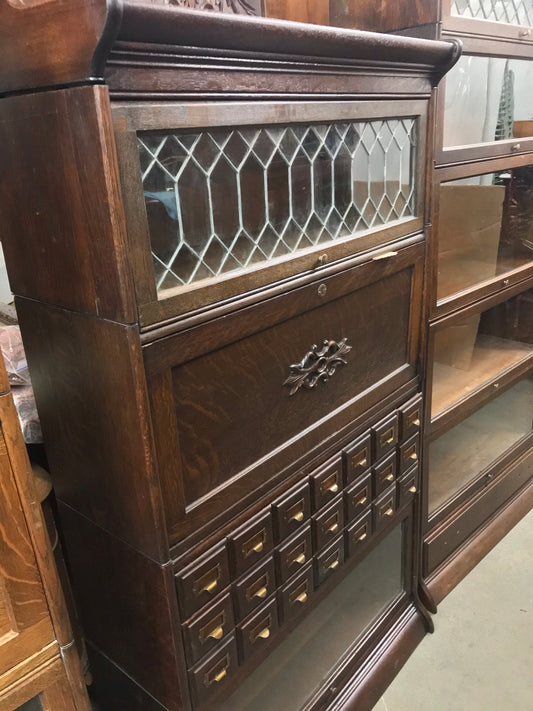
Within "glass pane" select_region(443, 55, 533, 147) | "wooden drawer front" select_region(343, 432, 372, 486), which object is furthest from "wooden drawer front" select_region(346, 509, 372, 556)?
"glass pane" select_region(443, 55, 533, 147)

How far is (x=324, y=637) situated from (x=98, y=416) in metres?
0.86

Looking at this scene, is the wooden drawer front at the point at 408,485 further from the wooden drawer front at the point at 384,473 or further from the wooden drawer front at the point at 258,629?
the wooden drawer front at the point at 258,629

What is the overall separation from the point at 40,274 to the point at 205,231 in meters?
0.23

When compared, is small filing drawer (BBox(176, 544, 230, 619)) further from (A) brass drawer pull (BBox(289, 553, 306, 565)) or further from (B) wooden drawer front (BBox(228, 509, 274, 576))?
(A) brass drawer pull (BBox(289, 553, 306, 565))

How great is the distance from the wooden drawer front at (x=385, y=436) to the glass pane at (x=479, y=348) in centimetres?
31

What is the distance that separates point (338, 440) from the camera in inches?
44.4

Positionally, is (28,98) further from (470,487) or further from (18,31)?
(470,487)

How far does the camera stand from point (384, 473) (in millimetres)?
1267

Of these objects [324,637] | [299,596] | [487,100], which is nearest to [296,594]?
[299,596]

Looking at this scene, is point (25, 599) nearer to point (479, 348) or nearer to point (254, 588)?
point (254, 588)

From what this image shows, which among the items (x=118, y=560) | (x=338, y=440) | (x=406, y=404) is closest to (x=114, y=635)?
(x=118, y=560)

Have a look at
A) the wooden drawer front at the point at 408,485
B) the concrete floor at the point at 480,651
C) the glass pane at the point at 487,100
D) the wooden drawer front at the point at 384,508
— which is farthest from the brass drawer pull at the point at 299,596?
the glass pane at the point at 487,100

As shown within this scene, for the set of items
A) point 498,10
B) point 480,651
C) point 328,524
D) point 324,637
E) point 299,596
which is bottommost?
point 480,651

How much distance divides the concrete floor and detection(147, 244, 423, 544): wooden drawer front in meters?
0.69
